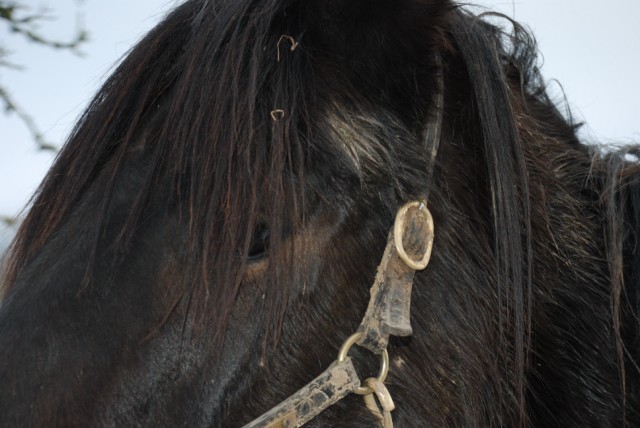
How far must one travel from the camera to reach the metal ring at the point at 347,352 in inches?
59.3

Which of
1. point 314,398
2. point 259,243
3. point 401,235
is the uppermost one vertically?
point 259,243

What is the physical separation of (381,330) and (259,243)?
1.12ft

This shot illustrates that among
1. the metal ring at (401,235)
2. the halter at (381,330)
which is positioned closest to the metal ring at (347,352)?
the halter at (381,330)

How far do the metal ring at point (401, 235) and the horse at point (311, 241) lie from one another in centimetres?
2

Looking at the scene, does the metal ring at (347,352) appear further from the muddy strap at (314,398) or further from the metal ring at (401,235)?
the metal ring at (401,235)

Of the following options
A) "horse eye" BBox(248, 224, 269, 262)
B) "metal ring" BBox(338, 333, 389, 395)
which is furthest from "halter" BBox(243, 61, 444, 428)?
"horse eye" BBox(248, 224, 269, 262)

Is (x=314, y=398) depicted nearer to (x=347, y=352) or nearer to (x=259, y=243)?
(x=347, y=352)

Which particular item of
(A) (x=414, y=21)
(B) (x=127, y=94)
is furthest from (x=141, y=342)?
(A) (x=414, y=21)

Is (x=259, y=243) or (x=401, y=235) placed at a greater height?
(x=259, y=243)

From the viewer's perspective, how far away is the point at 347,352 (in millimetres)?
1523

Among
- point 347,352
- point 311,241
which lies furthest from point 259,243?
point 347,352

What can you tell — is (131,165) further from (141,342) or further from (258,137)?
(141,342)

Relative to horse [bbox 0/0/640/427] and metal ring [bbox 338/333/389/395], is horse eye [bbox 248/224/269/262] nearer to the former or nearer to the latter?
horse [bbox 0/0/640/427]

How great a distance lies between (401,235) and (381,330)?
22cm
